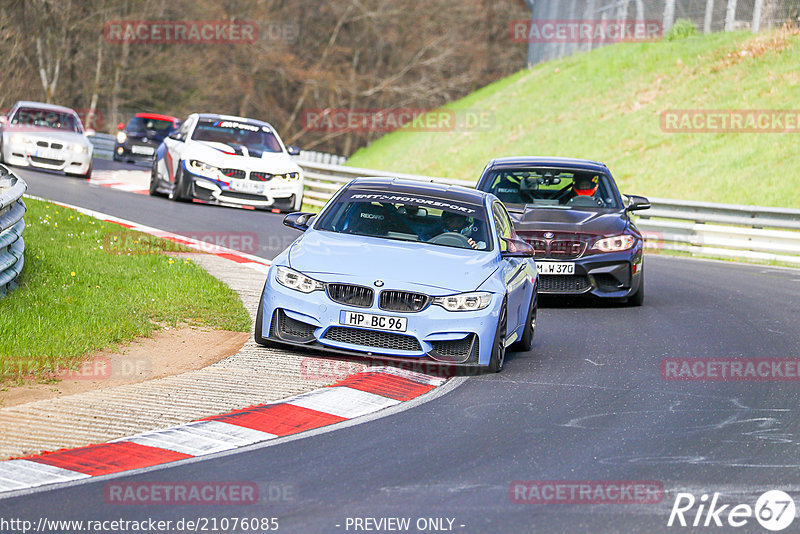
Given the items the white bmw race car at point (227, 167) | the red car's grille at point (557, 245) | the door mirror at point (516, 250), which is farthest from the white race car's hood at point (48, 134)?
the door mirror at point (516, 250)

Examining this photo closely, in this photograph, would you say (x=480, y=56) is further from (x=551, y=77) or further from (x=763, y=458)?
(x=763, y=458)

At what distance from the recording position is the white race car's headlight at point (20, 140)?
26.5m

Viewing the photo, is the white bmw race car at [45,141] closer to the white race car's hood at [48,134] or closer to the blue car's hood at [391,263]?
the white race car's hood at [48,134]

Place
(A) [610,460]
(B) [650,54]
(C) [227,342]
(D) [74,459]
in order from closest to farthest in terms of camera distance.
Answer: (D) [74,459]
(A) [610,460]
(C) [227,342]
(B) [650,54]

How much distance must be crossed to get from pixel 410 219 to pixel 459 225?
1.35 ft

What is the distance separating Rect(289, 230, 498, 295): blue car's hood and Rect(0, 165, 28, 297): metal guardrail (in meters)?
2.63

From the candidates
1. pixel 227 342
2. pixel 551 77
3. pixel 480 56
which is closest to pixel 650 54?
pixel 551 77

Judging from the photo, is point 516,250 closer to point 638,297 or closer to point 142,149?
point 638,297

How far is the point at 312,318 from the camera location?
30.2ft

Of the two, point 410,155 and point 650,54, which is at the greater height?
point 650,54

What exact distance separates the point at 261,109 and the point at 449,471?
178ft

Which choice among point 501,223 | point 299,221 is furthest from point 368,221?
point 501,223

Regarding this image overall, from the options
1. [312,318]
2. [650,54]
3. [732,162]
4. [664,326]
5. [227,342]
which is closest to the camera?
[312,318]

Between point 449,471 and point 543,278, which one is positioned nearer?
point 449,471
